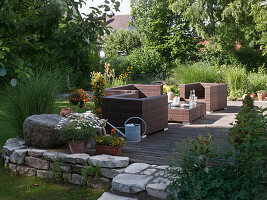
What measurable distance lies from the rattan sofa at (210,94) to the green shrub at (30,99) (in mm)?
4891

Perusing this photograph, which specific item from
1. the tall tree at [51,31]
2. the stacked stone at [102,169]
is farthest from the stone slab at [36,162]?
the tall tree at [51,31]

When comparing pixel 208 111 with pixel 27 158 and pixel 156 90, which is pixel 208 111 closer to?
pixel 156 90

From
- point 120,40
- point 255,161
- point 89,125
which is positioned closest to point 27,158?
point 89,125

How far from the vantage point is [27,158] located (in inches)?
221

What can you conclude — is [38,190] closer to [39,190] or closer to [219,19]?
[39,190]

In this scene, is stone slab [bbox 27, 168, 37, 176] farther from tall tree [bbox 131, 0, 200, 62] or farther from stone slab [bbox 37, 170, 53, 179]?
tall tree [bbox 131, 0, 200, 62]

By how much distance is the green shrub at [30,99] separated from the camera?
20.2 feet

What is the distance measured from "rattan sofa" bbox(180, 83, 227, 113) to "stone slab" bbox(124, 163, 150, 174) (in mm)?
5468

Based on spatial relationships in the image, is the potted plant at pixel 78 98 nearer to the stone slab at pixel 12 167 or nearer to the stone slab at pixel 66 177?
the stone slab at pixel 12 167

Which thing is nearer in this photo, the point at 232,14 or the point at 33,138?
the point at 33,138

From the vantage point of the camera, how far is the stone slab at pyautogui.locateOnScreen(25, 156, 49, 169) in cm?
546

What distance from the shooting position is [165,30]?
21422 millimetres

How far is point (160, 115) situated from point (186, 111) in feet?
4.14

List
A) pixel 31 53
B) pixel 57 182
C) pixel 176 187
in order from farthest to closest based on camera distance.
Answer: pixel 57 182 < pixel 176 187 < pixel 31 53
